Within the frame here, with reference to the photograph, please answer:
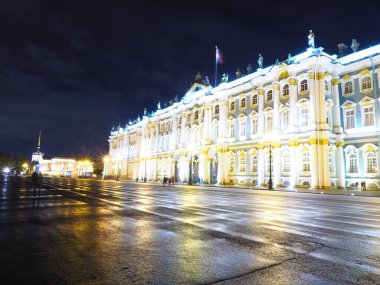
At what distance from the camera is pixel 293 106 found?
38344 millimetres

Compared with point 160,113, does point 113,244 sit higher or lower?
lower

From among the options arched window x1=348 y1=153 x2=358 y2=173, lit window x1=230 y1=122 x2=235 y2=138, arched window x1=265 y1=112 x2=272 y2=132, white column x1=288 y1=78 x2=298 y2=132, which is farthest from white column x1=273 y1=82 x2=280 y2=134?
arched window x1=348 y1=153 x2=358 y2=173

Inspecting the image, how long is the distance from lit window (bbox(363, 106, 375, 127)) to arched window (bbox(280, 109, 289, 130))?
29.2ft

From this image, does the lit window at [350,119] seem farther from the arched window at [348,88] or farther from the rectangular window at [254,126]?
the rectangular window at [254,126]

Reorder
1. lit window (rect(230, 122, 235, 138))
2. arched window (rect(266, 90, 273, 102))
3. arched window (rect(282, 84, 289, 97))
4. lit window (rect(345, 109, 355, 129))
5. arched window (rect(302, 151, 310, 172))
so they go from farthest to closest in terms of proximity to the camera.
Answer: lit window (rect(230, 122, 235, 138)) < arched window (rect(266, 90, 273, 102)) < arched window (rect(282, 84, 289, 97)) < arched window (rect(302, 151, 310, 172)) < lit window (rect(345, 109, 355, 129))

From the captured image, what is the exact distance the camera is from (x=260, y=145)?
4172 cm

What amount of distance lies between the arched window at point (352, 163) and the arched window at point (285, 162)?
7.00 m

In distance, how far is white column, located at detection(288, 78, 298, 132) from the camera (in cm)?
3788

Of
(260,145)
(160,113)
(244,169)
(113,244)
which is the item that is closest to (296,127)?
(260,145)

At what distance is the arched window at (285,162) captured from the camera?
38.8m

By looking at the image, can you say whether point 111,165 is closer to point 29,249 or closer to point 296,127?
point 296,127

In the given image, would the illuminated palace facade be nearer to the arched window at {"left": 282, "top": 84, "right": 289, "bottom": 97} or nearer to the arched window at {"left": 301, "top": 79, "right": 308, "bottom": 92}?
the arched window at {"left": 301, "top": 79, "right": 308, "bottom": 92}

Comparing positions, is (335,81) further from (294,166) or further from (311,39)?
(294,166)

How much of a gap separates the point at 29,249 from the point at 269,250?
5106mm
